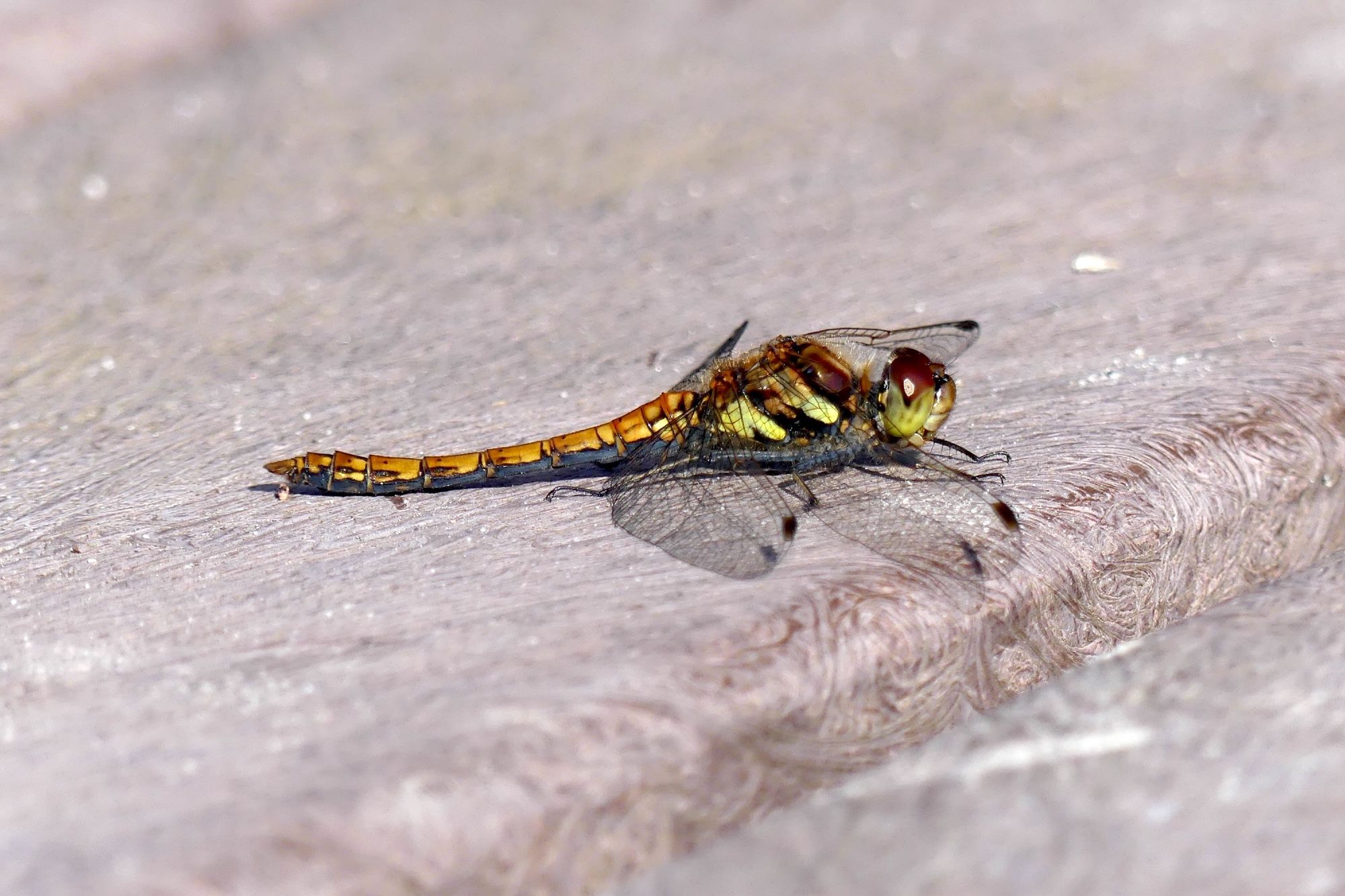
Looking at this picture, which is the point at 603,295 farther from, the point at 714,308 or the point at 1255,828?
the point at 1255,828

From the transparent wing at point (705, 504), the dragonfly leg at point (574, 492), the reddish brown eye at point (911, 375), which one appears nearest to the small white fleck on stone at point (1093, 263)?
the reddish brown eye at point (911, 375)

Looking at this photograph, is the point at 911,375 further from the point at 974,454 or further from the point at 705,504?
the point at 705,504

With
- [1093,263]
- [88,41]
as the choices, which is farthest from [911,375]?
[88,41]

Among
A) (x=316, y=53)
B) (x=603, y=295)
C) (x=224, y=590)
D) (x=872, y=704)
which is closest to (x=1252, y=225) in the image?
(x=603, y=295)

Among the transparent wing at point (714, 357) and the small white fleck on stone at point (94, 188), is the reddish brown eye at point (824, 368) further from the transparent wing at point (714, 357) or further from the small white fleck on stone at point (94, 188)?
the small white fleck on stone at point (94, 188)

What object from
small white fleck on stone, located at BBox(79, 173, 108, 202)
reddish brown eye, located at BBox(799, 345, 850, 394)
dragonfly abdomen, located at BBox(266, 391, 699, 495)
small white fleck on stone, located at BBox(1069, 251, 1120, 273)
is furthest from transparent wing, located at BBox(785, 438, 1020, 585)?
small white fleck on stone, located at BBox(79, 173, 108, 202)

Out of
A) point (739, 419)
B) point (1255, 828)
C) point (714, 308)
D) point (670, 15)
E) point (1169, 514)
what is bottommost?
point (1255, 828)
